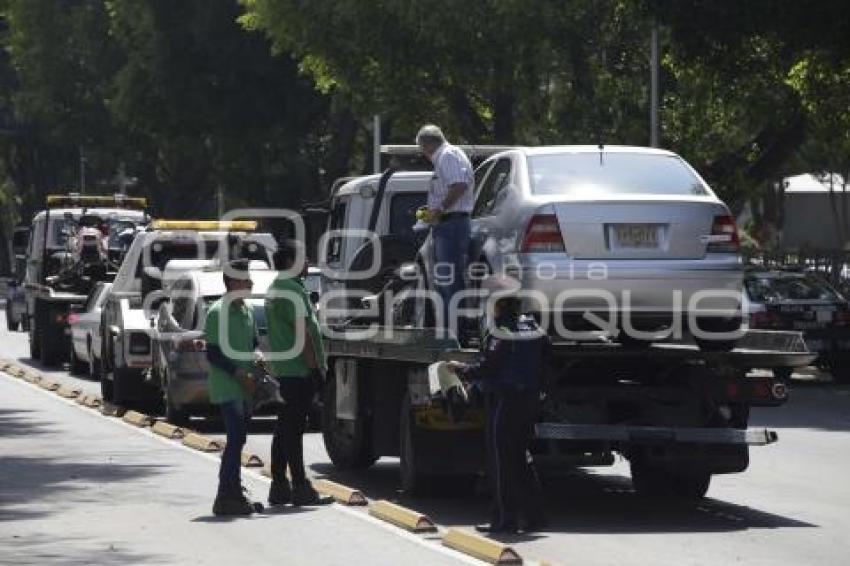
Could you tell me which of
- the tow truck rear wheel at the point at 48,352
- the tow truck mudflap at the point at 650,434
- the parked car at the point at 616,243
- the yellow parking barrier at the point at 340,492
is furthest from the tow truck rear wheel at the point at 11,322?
the tow truck mudflap at the point at 650,434

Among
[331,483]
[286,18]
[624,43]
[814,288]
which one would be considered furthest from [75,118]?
[331,483]

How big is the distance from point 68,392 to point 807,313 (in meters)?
10.7

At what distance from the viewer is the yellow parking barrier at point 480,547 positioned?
41.8 feet

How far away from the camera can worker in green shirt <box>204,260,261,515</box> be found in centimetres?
1559

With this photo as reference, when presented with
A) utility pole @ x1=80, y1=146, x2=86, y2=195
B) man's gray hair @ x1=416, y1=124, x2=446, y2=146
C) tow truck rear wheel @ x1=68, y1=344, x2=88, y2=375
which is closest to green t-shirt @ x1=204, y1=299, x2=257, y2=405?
man's gray hair @ x1=416, y1=124, x2=446, y2=146

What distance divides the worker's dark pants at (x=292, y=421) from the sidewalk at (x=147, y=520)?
40 cm

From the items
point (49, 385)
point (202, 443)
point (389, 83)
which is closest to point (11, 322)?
point (389, 83)

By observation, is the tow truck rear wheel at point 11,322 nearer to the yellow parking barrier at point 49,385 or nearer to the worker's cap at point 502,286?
the yellow parking barrier at point 49,385

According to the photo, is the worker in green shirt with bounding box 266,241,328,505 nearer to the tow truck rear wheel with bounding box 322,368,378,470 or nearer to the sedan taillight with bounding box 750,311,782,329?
the tow truck rear wheel with bounding box 322,368,378,470

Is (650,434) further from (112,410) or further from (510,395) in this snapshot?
(112,410)

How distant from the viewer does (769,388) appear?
51.0 feet

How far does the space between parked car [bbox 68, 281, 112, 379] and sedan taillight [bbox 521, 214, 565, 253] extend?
51.2ft

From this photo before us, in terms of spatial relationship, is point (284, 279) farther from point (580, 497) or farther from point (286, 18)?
point (286, 18)

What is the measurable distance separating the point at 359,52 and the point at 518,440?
108ft
